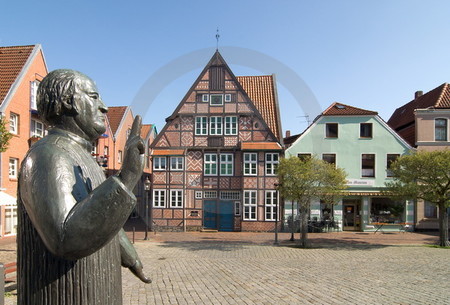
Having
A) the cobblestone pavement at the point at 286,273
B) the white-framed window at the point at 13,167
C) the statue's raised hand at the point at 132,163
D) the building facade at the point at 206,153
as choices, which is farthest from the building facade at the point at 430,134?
the white-framed window at the point at 13,167

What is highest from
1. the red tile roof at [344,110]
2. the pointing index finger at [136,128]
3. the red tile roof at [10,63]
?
the red tile roof at [10,63]

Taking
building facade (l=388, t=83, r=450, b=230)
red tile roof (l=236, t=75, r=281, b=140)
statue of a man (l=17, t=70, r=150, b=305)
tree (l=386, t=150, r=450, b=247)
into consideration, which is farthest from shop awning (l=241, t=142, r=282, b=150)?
statue of a man (l=17, t=70, r=150, b=305)

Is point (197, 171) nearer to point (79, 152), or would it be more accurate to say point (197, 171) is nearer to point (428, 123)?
point (428, 123)

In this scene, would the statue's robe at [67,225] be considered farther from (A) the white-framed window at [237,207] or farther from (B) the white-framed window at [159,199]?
(B) the white-framed window at [159,199]

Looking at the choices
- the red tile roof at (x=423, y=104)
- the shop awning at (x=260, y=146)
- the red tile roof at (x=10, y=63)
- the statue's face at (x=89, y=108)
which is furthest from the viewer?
the red tile roof at (x=423, y=104)

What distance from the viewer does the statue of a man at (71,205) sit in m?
1.06

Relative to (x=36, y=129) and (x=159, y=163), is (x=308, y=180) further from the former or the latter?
(x=36, y=129)

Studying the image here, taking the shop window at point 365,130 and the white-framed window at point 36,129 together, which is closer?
the white-framed window at point 36,129

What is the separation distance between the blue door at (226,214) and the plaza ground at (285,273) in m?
4.07

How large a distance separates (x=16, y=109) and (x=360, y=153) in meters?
20.0

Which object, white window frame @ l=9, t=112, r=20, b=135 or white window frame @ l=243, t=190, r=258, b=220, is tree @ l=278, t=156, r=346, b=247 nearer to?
white window frame @ l=243, t=190, r=258, b=220

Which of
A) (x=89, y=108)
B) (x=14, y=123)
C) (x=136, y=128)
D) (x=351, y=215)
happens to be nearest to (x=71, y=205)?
(x=136, y=128)

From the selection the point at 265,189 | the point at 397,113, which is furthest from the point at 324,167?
the point at 397,113

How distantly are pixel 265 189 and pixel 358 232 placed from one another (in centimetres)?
674
